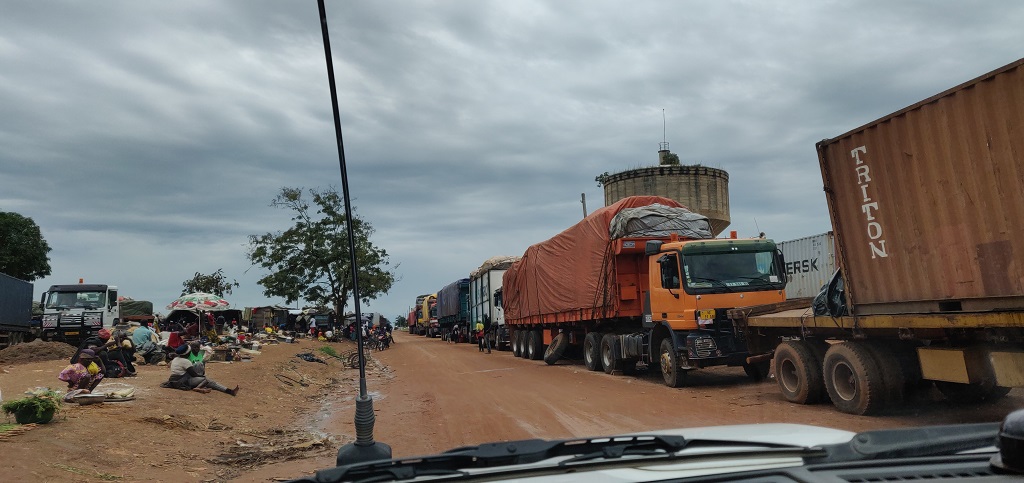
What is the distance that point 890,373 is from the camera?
8797 millimetres

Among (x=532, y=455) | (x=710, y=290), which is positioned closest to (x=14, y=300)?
(x=710, y=290)

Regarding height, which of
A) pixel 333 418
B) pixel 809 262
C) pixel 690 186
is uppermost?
pixel 690 186

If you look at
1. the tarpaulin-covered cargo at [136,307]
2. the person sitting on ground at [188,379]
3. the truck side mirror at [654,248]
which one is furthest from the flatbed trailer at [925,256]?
the tarpaulin-covered cargo at [136,307]

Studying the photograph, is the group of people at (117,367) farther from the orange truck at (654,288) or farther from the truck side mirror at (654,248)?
the truck side mirror at (654,248)

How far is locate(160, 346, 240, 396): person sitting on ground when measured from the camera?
42.8 feet

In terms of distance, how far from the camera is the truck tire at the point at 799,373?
33.4 feet

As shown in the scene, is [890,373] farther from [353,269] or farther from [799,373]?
[353,269]

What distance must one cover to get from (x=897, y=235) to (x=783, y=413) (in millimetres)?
2912

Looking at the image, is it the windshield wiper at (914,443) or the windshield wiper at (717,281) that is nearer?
the windshield wiper at (914,443)

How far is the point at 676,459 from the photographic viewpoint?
92.6 inches

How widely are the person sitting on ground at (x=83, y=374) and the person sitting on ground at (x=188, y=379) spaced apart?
1.58 meters

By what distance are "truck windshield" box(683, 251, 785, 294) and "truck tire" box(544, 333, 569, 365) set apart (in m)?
8.62

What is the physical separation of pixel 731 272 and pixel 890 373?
4.65 meters

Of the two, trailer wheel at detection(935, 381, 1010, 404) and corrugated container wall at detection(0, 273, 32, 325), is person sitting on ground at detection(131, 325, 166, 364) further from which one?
trailer wheel at detection(935, 381, 1010, 404)
